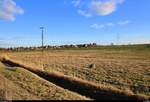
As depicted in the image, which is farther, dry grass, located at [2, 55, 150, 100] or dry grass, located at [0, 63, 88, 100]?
A: dry grass, located at [2, 55, 150, 100]

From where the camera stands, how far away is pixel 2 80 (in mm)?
30625

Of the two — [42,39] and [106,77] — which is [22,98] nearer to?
[106,77]

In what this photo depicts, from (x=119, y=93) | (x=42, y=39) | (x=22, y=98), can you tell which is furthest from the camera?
(x=42, y=39)

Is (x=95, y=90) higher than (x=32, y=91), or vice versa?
(x=32, y=91)

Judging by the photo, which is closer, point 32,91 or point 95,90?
point 32,91

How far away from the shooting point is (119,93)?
2628 cm

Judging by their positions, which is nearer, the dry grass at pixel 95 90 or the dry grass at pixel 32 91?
the dry grass at pixel 32 91

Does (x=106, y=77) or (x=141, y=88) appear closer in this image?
(x=141, y=88)

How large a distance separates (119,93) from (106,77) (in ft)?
39.3

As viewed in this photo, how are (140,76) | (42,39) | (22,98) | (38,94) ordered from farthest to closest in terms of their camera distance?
(42,39)
(140,76)
(38,94)
(22,98)

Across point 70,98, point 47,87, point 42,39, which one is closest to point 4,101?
point 70,98

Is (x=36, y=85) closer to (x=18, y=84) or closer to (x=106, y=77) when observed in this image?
(x=18, y=84)

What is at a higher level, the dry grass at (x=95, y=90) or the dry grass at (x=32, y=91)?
the dry grass at (x=32, y=91)

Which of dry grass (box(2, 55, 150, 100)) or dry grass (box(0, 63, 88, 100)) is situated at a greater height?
dry grass (box(0, 63, 88, 100))
